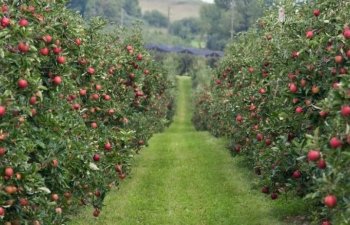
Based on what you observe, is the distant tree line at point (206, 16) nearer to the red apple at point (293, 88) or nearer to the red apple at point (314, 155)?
the red apple at point (293, 88)

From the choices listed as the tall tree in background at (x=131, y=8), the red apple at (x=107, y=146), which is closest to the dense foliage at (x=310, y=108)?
the red apple at (x=107, y=146)

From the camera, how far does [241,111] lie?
15.2m

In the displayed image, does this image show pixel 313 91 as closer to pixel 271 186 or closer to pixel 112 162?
pixel 271 186

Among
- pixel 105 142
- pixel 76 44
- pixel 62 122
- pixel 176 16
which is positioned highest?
pixel 176 16

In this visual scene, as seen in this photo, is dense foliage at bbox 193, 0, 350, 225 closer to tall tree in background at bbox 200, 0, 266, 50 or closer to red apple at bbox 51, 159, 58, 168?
red apple at bbox 51, 159, 58, 168

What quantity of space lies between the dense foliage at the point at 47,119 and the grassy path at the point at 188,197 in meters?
1.59

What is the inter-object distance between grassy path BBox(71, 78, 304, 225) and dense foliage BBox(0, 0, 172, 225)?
1.59 m

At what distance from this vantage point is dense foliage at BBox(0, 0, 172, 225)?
21.7 ft

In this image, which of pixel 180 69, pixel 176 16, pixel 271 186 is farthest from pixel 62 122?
pixel 176 16

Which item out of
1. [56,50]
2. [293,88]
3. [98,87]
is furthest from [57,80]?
[293,88]

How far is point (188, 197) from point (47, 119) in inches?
277

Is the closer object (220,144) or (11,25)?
(11,25)

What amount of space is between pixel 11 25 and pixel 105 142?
151 inches

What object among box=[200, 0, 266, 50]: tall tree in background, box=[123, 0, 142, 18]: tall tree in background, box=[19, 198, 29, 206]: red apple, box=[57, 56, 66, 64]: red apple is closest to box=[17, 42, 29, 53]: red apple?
box=[57, 56, 66, 64]: red apple
